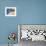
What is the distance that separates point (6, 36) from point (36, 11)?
3.44ft

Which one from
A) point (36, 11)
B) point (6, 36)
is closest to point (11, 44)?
point (6, 36)

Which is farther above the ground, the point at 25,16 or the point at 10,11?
the point at 10,11

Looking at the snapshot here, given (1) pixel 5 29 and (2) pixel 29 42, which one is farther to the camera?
(1) pixel 5 29

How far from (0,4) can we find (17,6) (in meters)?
0.46

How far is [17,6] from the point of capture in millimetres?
3447

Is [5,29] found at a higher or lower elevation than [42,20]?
lower

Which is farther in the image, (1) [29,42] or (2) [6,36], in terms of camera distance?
(2) [6,36]

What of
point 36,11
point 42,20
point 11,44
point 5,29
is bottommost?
point 11,44

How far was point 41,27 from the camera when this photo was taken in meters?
3.33

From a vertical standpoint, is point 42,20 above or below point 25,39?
above

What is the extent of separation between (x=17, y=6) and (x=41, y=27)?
0.85m

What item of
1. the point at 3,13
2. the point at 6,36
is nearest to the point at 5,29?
the point at 6,36

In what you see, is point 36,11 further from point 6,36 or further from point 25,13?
point 6,36

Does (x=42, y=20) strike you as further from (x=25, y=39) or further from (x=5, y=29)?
(x=5, y=29)
